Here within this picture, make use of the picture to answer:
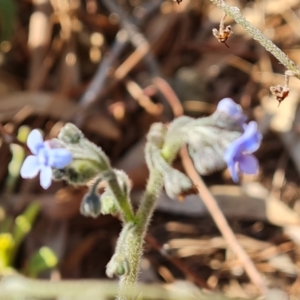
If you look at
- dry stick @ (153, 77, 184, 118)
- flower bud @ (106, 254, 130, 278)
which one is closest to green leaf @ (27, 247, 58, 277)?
flower bud @ (106, 254, 130, 278)

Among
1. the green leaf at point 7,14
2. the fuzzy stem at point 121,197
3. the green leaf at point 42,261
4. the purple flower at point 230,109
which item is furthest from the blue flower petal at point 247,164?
the green leaf at point 7,14

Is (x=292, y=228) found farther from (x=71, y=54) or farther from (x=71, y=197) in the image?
(x=71, y=54)

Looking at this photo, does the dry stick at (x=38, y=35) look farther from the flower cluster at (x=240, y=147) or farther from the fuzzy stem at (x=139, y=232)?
the flower cluster at (x=240, y=147)

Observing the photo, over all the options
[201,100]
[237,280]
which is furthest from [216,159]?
[201,100]

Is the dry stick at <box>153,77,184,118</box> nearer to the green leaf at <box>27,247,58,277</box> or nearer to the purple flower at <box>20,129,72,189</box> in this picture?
the green leaf at <box>27,247,58,277</box>

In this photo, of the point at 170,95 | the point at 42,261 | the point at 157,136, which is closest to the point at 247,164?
the point at 157,136

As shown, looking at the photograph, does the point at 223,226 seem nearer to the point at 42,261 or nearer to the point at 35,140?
the point at 42,261
